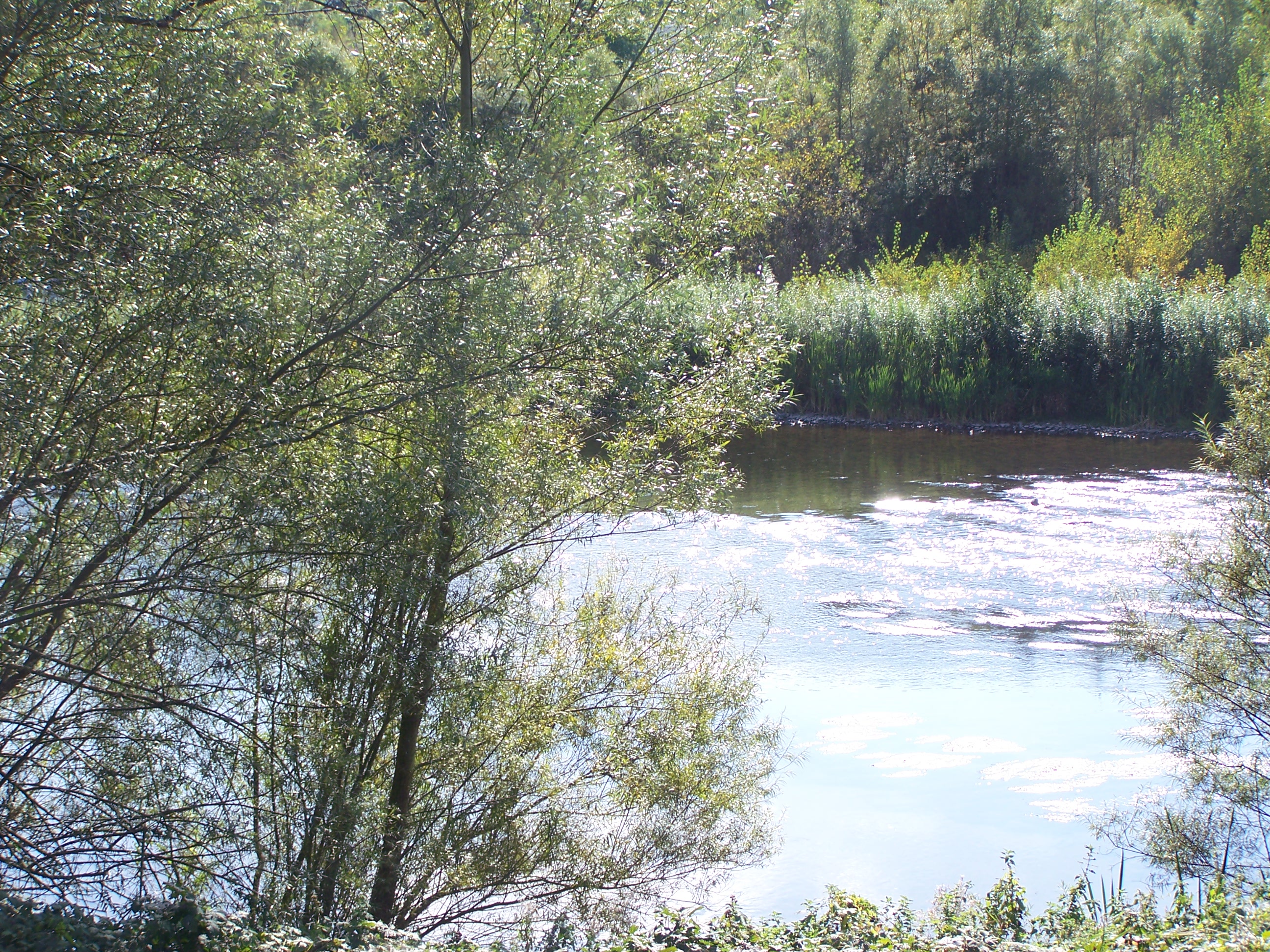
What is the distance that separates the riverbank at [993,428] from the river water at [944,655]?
2.77m

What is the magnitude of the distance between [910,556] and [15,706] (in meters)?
10.7

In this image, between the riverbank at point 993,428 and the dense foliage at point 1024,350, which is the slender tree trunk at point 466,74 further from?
the dense foliage at point 1024,350

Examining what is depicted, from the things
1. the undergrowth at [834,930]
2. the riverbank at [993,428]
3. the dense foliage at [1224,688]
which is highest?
the riverbank at [993,428]

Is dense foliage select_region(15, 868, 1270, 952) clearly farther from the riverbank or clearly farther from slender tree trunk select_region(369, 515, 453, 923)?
the riverbank

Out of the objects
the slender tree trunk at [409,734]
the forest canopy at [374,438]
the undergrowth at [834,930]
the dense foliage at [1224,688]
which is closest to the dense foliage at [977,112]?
the dense foliage at [1224,688]

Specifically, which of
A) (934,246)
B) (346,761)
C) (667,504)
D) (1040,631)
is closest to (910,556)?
(1040,631)

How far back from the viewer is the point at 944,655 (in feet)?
35.9

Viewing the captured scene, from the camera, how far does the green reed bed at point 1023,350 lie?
21.3 meters

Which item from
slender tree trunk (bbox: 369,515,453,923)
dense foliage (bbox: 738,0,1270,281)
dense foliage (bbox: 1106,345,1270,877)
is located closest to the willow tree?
slender tree trunk (bbox: 369,515,453,923)

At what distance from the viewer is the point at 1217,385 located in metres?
21.0

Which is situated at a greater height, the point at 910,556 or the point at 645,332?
the point at 910,556

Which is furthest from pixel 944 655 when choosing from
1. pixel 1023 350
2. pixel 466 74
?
pixel 1023 350

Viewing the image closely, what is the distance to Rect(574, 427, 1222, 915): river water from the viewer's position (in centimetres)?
800

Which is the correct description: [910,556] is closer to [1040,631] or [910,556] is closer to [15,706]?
[1040,631]
